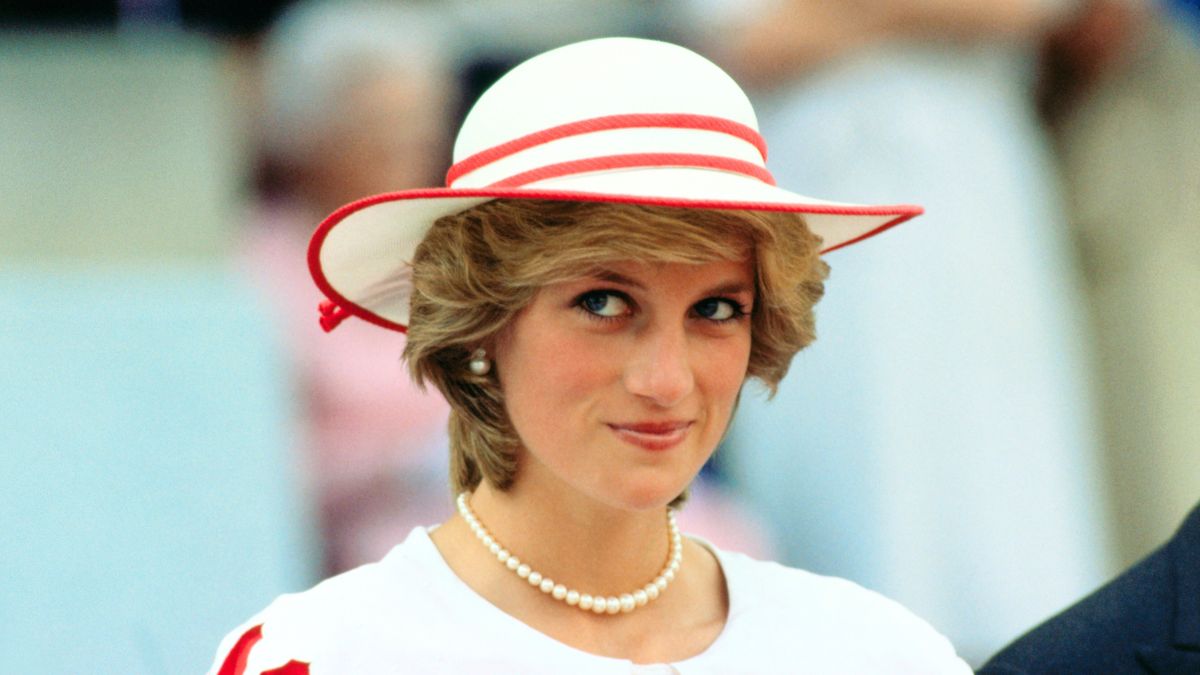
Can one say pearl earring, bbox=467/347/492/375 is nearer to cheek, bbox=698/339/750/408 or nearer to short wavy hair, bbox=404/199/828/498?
short wavy hair, bbox=404/199/828/498

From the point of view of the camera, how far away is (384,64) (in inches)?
179

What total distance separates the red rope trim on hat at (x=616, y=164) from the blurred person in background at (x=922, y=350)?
7.39 ft

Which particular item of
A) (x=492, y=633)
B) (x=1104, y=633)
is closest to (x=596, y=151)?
(x=492, y=633)

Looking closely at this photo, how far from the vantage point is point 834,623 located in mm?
2693

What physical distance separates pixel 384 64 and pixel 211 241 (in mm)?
680

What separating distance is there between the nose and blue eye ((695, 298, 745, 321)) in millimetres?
79

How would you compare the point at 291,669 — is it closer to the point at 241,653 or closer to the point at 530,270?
the point at 241,653

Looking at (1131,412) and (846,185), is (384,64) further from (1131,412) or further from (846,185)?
(1131,412)

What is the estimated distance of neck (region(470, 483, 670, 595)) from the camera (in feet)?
8.48

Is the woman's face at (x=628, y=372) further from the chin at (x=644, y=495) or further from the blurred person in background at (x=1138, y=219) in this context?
the blurred person in background at (x=1138, y=219)

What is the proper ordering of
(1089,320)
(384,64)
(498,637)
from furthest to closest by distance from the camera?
(1089,320), (384,64), (498,637)

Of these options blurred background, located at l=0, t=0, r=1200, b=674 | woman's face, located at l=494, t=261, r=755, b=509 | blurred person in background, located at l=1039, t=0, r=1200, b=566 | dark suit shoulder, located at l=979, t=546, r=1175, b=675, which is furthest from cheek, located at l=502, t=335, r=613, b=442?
blurred person in background, located at l=1039, t=0, r=1200, b=566

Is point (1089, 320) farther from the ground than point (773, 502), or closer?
farther from the ground

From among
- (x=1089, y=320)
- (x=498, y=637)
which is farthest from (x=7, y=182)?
(x=1089, y=320)
